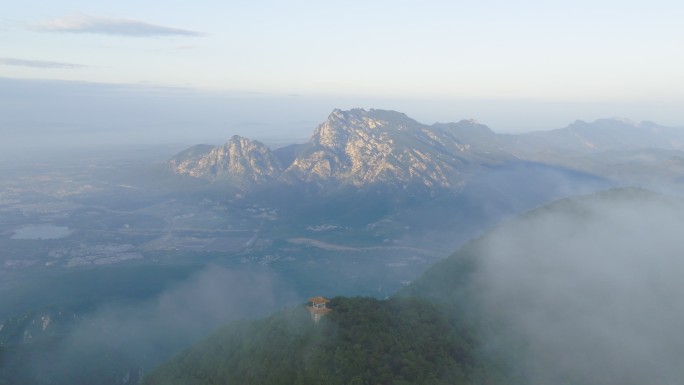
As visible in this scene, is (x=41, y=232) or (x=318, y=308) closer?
(x=318, y=308)

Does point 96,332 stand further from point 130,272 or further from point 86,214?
point 86,214

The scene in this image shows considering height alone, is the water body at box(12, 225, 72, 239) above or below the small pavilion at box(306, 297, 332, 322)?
below

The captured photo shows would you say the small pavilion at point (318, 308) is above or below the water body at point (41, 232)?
above

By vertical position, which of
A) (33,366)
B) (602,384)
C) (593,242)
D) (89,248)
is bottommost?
(89,248)

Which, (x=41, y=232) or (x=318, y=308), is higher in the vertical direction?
(x=318, y=308)

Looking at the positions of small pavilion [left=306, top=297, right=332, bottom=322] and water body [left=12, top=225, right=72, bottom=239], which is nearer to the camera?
small pavilion [left=306, top=297, right=332, bottom=322]

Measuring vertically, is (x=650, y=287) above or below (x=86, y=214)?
above

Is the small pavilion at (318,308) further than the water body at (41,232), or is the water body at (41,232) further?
the water body at (41,232)

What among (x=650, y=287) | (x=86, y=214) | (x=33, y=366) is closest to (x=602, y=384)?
(x=650, y=287)
